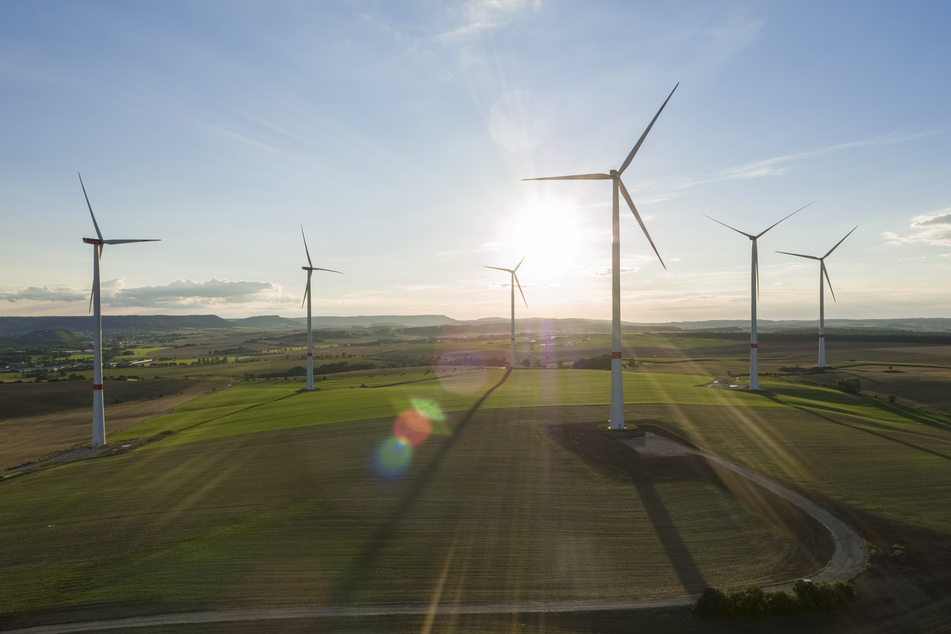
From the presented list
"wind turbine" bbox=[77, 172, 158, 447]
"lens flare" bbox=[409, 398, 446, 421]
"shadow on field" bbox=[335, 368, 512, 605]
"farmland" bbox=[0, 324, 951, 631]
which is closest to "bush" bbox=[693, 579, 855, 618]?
"farmland" bbox=[0, 324, 951, 631]

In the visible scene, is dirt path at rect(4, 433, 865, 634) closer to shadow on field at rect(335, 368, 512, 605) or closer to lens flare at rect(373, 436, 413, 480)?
shadow on field at rect(335, 368, 512, 605)

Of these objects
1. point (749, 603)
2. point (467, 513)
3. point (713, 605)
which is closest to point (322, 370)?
point (467, 513)

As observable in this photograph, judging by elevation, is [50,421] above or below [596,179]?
below

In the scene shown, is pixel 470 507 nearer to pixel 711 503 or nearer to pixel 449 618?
pixel 449 618

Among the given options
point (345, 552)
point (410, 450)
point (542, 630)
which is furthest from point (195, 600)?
point (410, 450)

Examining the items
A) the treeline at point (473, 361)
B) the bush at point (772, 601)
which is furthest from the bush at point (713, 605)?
the treeline at point (473, 361)

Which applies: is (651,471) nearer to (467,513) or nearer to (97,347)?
(467,513)
